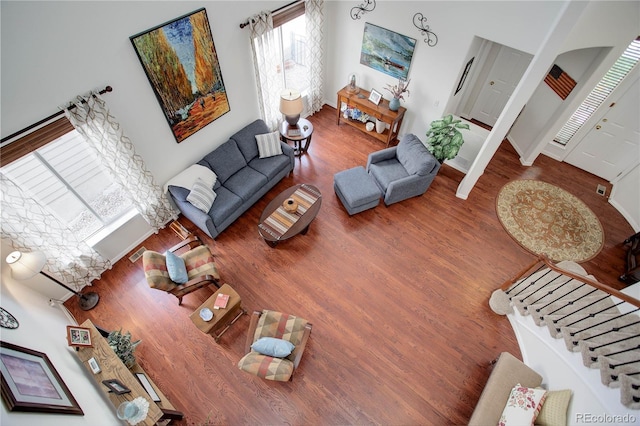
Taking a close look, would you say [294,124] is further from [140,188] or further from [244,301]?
[244,301]

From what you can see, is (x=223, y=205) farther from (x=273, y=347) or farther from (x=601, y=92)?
(x=601, y=92)

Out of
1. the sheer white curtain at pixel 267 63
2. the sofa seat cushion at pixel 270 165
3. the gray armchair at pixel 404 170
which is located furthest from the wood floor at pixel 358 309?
the sheer white curtain at pixel 267 63

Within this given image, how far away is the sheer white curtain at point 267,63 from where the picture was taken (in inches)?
177

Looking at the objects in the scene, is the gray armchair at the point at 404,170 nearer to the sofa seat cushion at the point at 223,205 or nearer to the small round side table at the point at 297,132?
the small round side table at the point at 297,132

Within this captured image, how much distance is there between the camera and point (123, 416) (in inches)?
98.7

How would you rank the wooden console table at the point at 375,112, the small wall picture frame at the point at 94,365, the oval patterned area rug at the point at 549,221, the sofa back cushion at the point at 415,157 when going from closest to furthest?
the small wall picture frame at the point at 94,365 → the oval patterned area rug at the point at 549,221 → the sofa back cushion at the point at 415,157 → the wooden console table at the point at 375,112

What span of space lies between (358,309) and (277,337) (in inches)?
46.7

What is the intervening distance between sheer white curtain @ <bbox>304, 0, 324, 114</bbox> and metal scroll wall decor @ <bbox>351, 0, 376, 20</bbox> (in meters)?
0.59

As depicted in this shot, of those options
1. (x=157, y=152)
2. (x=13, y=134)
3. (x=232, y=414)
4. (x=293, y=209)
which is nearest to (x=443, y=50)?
(x=293, y=209)

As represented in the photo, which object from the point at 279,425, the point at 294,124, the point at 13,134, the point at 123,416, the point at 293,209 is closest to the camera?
the point at 123,416

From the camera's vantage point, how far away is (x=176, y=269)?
146 inches

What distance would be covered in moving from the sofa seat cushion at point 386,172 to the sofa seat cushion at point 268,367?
320 centimetres

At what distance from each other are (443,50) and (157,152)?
15.4 feet

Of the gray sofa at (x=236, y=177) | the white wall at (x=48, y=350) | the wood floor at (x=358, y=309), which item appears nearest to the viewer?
the white wall at (x=48, y=350)
